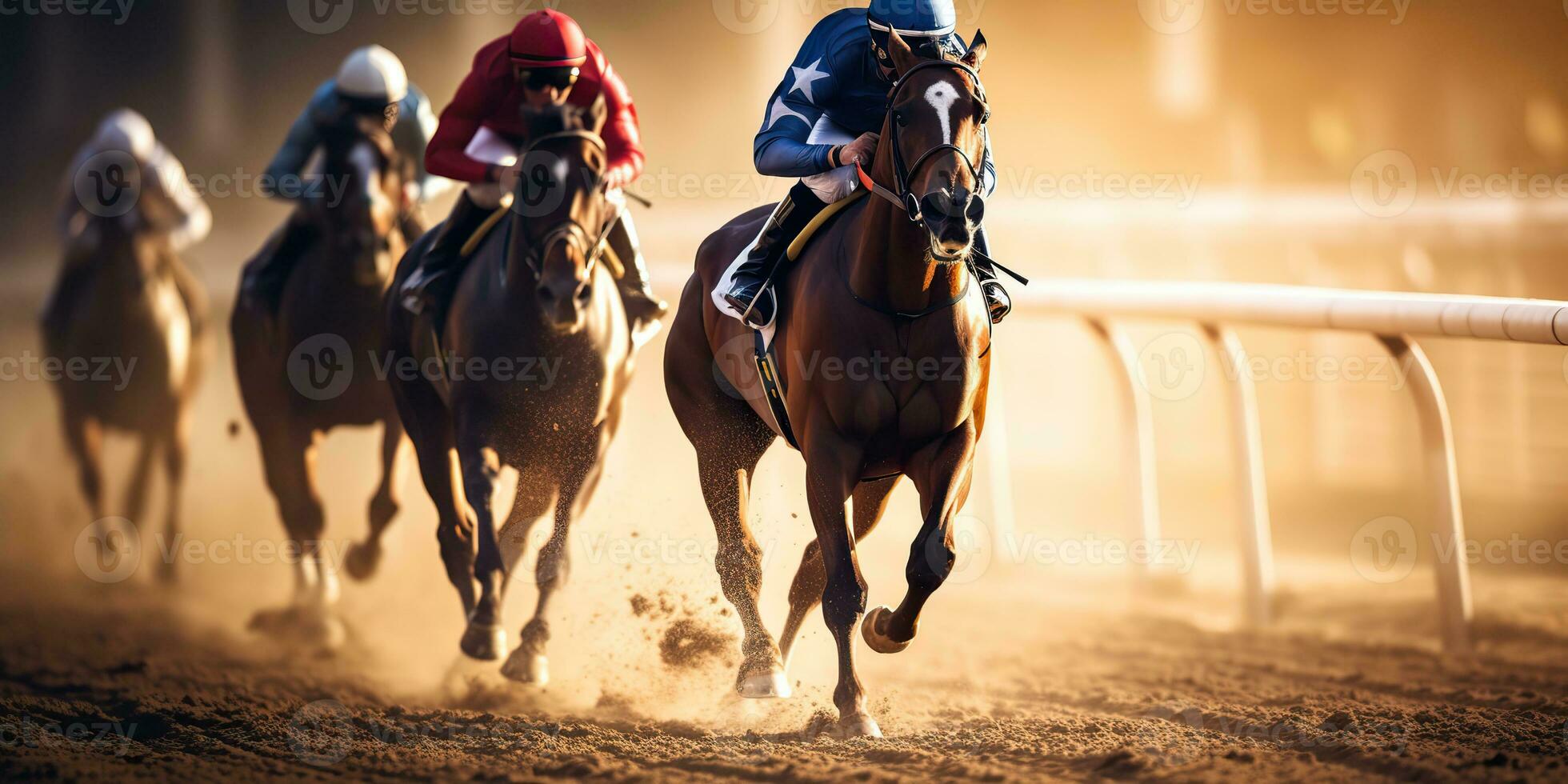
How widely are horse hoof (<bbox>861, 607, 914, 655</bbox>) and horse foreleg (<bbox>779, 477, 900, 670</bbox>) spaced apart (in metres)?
0.39

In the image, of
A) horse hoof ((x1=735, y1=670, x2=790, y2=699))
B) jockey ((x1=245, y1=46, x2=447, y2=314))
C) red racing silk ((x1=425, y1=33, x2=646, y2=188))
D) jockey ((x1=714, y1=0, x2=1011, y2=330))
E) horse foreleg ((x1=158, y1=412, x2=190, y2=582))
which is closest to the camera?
jockey ((x1=714, y1=0, x2=1011, y2=330))

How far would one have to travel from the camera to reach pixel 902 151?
4.17 metres

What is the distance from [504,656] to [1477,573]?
4.15m

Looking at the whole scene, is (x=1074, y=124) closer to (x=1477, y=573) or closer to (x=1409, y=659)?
(x=1477, y=573)

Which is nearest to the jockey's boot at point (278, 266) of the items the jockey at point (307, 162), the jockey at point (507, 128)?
the jockey at point (307, 162)

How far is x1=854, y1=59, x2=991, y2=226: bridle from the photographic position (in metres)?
4.03

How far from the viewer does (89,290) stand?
28.6 feet

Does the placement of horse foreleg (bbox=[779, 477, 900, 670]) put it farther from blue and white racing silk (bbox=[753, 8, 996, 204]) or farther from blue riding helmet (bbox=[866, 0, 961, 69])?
blue riding helmet (bbox=[866, 0, 961, 69])

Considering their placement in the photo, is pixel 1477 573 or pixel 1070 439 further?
pixel 1070 439

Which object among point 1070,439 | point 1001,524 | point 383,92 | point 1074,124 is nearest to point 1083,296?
point 1001,524

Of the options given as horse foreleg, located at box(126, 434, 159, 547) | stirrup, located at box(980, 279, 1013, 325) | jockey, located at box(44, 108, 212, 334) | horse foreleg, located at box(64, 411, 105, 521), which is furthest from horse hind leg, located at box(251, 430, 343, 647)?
stirrup, located at box(980, 279, 1013, 325)

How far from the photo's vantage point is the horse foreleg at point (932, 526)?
14.4 ft

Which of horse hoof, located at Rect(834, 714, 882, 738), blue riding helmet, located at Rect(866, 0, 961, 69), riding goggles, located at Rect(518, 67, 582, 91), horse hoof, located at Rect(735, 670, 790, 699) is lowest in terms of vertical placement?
horse hoof, located at Rect(834, 714, 882, 738)

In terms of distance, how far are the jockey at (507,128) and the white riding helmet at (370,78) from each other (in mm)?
1180
